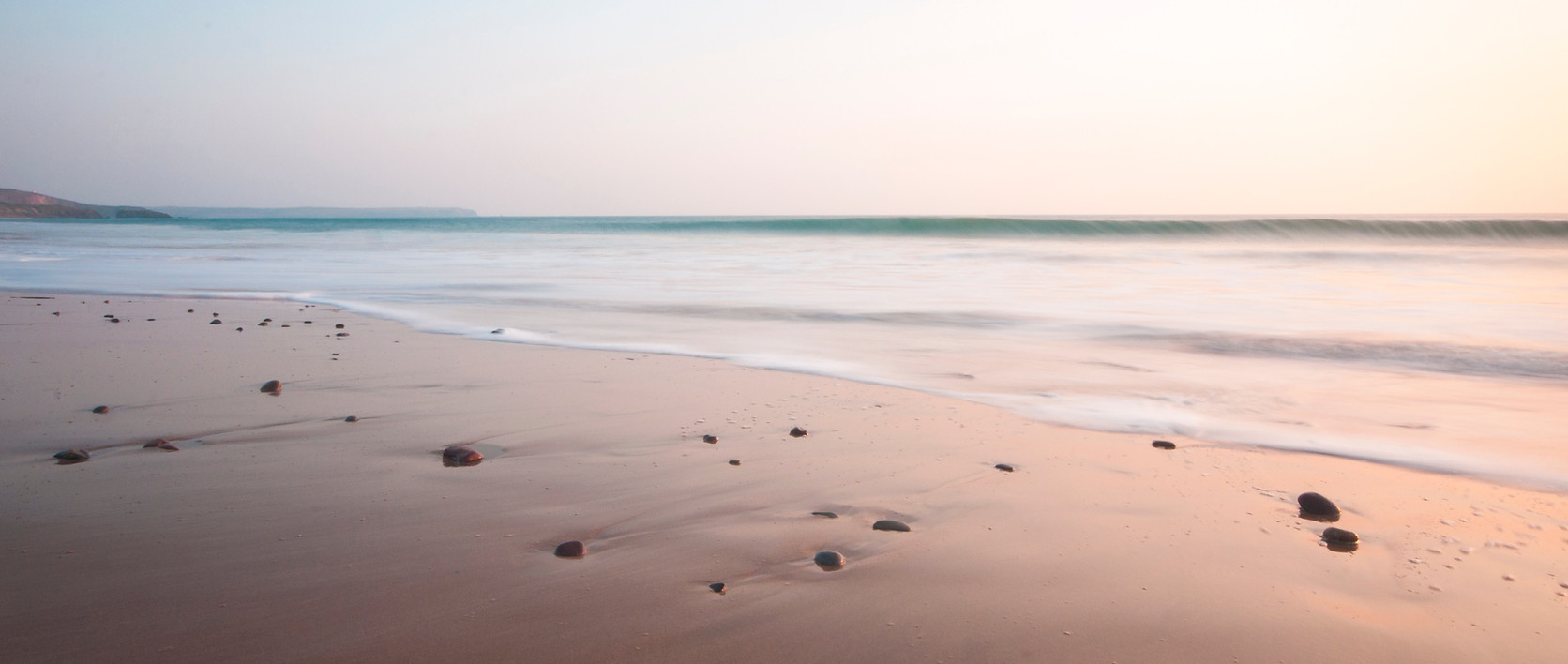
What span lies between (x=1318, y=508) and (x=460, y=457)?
2501 mm

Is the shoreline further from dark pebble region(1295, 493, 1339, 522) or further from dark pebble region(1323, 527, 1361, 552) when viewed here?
dark pebble region(1323, 527, 1361, 552)

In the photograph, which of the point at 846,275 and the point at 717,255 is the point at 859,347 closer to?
the point at 846,275

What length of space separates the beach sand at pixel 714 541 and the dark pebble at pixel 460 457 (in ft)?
0.14

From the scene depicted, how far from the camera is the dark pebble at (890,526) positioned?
2205 mm

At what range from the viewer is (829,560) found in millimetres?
1972

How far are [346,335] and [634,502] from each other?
4.20 metres

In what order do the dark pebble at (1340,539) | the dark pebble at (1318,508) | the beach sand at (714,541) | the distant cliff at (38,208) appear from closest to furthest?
the beach sand at (714,541) → the dark pebble at (1340,539) → the dark pebble at (1318,508) → the distant cliff at (38,208)

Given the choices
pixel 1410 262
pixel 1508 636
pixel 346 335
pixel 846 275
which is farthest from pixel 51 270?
pixel 1410 262

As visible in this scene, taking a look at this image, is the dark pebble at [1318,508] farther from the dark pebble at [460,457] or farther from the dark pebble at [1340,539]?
the dark pebble at [460,457]

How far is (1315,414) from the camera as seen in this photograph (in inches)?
148

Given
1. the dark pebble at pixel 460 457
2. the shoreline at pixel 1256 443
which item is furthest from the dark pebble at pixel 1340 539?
the dark pebble at pixel 460 457

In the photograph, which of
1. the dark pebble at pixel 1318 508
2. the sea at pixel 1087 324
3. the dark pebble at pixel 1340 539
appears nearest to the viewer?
the dark pebble at pixel 1340 539

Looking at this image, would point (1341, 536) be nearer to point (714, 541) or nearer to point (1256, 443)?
point (1256, 443)

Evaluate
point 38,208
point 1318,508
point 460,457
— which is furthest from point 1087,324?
point 38,208
